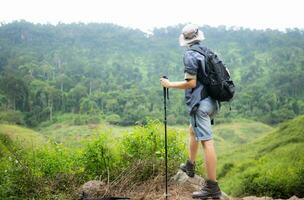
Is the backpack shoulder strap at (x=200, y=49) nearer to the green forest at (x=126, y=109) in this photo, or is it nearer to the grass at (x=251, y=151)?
the green forest at (x=126, y=109)

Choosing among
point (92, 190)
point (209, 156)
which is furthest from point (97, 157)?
point (209, 156)

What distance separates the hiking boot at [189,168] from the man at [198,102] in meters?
0.65

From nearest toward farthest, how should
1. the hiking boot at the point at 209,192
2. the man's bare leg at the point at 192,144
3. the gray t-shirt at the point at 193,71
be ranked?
the gray t-shirt at the point at 193,71 < the hiking boot at the point at 209,192 < the man's bare leg at the point at 192,144

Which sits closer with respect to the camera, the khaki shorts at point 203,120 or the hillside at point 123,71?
the khaki shorts at point 203,120

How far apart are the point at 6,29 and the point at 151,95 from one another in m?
84.8

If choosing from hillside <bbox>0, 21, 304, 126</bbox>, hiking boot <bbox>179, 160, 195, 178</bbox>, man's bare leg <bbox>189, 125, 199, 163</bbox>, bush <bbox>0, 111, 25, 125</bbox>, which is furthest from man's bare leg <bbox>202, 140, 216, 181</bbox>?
bush <bbox>0, 111, 25, 125</bbox>

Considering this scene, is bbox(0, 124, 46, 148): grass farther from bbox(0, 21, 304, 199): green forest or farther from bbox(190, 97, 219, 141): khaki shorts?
bbox(190, 97, 219, 141): khaki shorts

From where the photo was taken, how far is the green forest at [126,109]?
7777 mm

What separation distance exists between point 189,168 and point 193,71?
172 cm

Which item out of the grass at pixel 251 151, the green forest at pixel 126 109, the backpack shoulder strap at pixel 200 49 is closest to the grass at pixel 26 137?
the grass at pixel 251 151

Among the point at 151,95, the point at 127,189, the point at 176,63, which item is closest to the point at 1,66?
the point at 151,95

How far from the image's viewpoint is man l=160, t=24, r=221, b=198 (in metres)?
5.69

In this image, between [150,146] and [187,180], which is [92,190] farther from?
[150,146]

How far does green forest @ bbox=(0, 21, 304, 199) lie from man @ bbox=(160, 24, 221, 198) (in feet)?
4.15
